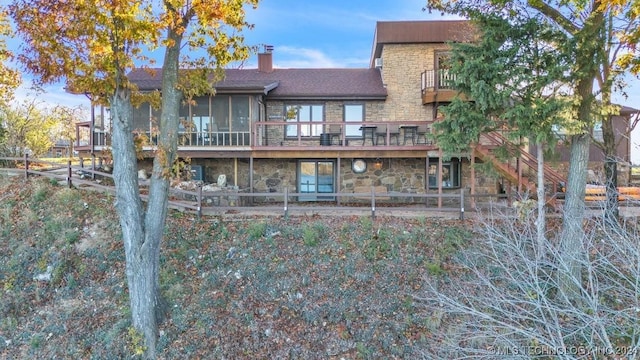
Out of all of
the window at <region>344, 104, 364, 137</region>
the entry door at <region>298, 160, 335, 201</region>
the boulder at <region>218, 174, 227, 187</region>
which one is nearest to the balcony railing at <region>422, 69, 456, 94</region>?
the window at <region>344, 104, 364, 137</region>

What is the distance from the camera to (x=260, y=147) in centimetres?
1227

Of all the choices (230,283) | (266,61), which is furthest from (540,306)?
(266,61)

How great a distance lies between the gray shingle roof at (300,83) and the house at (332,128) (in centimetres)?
4

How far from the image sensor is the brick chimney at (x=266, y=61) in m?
16.1

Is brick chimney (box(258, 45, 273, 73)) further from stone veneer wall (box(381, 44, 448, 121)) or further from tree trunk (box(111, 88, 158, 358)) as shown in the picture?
tree trunk (box(111, 88, 158, 358))

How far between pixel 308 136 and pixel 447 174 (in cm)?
571

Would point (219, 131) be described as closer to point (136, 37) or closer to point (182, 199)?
point (182, 199)

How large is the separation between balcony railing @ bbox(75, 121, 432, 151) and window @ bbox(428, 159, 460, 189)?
1.28m

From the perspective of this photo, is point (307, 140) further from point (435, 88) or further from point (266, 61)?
point (435, 88)

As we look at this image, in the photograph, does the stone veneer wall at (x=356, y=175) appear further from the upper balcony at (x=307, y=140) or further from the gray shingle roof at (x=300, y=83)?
the gray shingle roof at (x=300, y=83)

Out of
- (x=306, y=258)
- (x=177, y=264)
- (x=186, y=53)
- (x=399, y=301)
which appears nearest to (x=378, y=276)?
(x=399, y=301)

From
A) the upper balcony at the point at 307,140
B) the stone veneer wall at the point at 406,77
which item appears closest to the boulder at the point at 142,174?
the upper balcony at the point at 307,140

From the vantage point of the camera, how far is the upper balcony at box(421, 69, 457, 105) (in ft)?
43.1

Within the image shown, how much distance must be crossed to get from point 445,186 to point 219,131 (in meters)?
8.96
